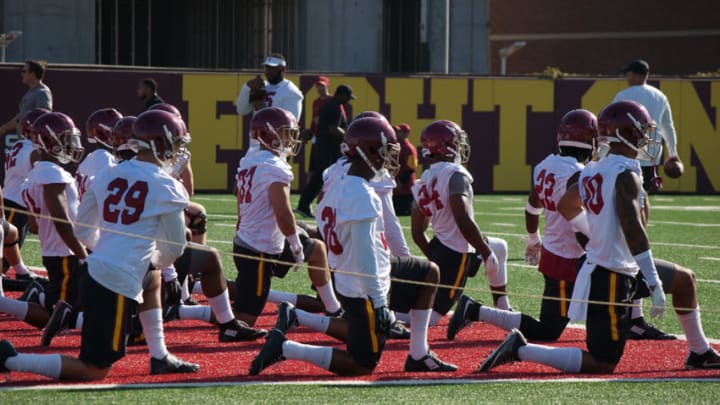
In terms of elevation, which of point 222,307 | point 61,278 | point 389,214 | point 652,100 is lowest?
point 222,307

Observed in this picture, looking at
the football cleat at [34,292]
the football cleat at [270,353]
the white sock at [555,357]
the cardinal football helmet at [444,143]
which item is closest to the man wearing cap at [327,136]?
the football cleat at [34,292]

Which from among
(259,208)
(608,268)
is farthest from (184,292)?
(608,268)

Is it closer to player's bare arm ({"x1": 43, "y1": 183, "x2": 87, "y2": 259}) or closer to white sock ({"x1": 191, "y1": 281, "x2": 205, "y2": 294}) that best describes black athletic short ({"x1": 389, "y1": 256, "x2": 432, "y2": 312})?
player's bare arm ({"x1": 43, "y1": 183, "x2": 87, "y2": 259})

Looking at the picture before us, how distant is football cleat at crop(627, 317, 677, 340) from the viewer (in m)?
8.88

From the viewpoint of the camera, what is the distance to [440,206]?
A: 895 cm

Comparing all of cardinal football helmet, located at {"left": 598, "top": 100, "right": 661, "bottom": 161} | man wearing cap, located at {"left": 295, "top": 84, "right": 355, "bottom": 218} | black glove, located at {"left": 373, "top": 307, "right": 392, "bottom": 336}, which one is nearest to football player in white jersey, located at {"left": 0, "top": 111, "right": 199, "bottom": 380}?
black glove, located at {"left": 373, "top": 307, "right": 392, "bottom": 336}

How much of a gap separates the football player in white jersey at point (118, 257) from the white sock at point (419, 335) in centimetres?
144

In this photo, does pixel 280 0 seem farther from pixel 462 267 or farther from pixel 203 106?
pixel 462 267

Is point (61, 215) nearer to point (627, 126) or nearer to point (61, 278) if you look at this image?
point (61, 278)

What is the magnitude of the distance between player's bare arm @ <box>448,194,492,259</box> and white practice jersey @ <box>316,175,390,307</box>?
1336 millimetres

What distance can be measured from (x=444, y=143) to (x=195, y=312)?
2.12m

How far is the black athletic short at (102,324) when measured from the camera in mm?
6766

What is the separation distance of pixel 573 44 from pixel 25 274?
114 feet

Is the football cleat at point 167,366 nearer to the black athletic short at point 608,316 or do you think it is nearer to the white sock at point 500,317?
the black athletic short at point 608,316
